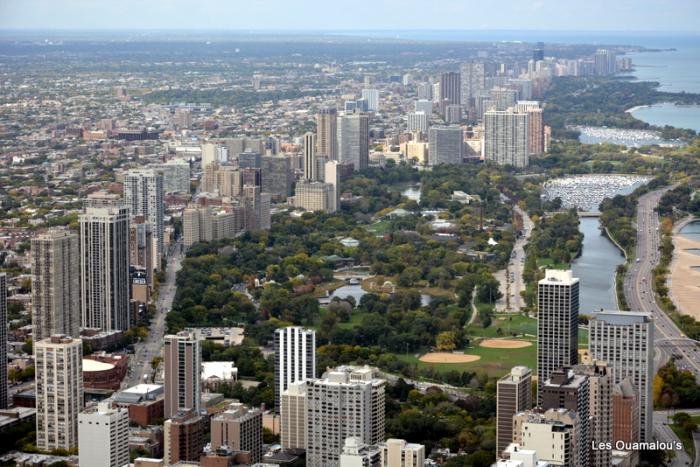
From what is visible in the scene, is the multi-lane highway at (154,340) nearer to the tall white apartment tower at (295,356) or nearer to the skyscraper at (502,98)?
the tall white apartment tower at (295,356)

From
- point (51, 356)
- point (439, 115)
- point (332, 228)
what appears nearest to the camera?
point (51, 356)

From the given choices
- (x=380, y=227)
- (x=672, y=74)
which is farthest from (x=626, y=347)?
(x=672, y=74)

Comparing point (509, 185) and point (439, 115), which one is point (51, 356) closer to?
point (509, 185)

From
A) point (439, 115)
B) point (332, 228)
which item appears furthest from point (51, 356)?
point (439, 115)

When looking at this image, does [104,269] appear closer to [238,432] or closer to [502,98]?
[238,432]

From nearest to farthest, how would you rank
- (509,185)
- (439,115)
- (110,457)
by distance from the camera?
(110,457)
(509,185)
(439,115)

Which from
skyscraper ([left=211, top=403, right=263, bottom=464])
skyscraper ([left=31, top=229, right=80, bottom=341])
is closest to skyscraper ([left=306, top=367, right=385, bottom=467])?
skyscraper ([left=211, top=403, right=263, bottom=464])

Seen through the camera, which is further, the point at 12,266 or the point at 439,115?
the point at 439,115
